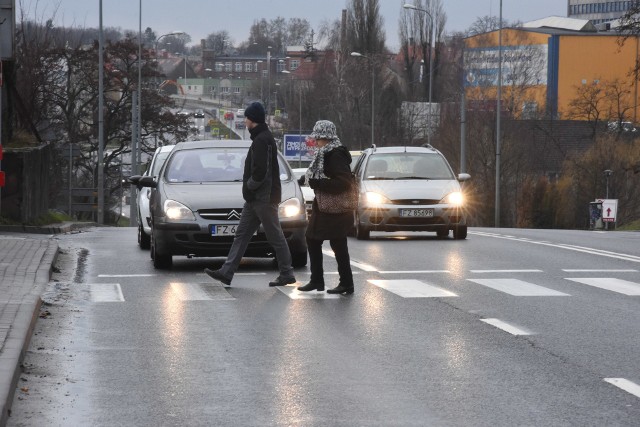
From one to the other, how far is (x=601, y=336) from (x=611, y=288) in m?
4.04

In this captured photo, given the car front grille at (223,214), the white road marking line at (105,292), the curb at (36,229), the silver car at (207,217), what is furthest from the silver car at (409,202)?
the white road marking line at (105,292)

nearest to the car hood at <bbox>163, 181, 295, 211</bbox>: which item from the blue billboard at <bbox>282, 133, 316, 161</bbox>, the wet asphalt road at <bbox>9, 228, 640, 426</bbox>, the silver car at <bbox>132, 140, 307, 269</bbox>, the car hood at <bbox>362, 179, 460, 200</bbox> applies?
the silver car at <bbox>132, 140, 307, 269</bbox>

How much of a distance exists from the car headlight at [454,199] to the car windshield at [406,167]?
0.82 meters

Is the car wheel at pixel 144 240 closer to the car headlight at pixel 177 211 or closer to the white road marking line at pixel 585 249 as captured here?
the car headlight at pixel 177 211

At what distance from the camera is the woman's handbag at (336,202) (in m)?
13.6

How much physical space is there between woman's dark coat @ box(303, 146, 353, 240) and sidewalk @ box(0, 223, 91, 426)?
104 inches

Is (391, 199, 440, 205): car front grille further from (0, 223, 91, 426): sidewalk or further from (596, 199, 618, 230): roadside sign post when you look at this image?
(596, 199, 618, 230): roadside sign post

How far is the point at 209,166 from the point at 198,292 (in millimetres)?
4132

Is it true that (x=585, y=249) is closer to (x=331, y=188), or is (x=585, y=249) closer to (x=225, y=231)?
(x=225, y=231)

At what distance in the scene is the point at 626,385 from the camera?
26.7 ft

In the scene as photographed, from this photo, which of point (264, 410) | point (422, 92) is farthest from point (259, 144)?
point (422, 92)

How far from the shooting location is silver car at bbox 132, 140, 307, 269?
16500mm

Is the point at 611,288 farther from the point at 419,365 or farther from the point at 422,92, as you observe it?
the point at 422,92

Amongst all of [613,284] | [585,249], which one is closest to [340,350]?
[613,284]
